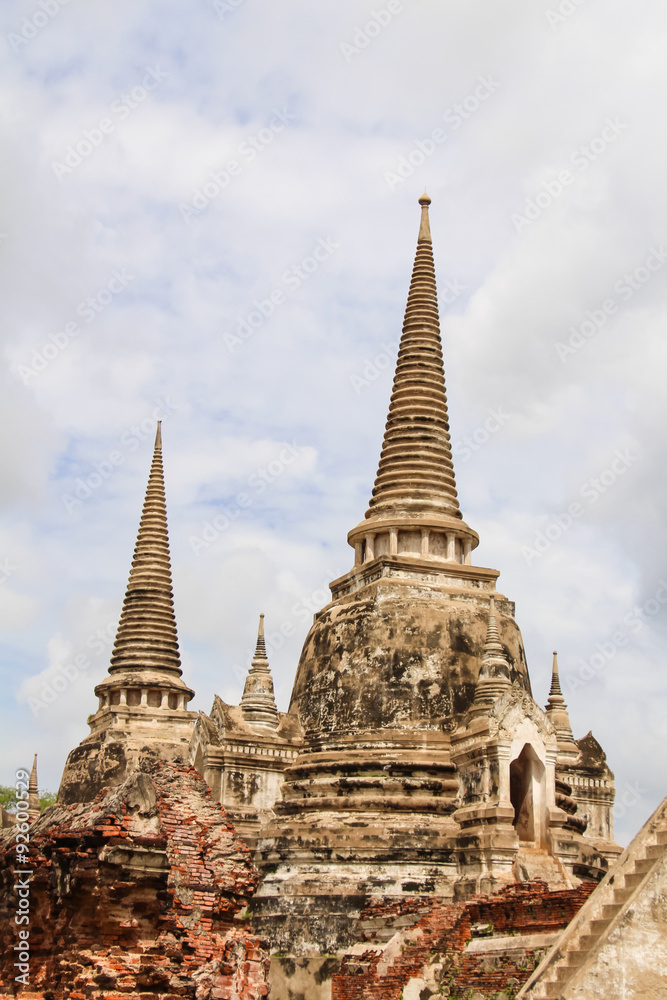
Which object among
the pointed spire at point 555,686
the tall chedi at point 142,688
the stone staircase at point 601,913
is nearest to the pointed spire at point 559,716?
the pointed spire at point 555,686

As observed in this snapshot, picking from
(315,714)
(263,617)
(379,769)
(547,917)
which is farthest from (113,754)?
(547,917)

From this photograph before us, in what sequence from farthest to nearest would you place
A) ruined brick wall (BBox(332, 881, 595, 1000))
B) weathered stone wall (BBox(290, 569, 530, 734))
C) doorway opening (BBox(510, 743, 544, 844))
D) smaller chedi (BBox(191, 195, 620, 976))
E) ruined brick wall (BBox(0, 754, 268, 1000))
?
weathered stone wall (BBox(290, 569, 530, 734)), doorway opening (BBox(510, 743, 544, 844)), smaller chedi (BBox(191, 195, 620, 976)), ruined brick wall (BBox(332, 881, 595, 1000)), ruined brick wall (BBox(0, 754, 268, 1000))

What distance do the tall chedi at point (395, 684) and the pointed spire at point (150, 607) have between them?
11.1 meters

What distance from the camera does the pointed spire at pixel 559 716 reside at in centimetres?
3575

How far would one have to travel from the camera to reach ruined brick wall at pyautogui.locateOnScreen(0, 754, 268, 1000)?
12.7 meters

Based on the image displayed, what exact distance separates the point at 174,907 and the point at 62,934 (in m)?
1.17

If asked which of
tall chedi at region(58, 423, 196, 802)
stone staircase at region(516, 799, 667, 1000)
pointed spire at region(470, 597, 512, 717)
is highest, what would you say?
tall chedi at region(58, 423, 196, 802)

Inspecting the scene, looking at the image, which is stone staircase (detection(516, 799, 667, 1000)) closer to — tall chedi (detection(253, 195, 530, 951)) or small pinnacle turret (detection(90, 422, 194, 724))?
tall chedi (detection(253, 195, 530, 951))

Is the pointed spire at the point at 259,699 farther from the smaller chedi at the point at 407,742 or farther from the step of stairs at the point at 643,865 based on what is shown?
the step of stairs at the point at 643,865

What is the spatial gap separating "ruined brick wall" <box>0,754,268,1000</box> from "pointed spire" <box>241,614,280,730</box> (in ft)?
56.7

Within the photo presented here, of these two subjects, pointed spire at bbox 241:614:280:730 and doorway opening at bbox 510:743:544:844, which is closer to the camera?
doorway opening at bbox 510:743:544:844

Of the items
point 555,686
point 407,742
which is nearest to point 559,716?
point 555,686

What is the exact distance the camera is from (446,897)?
2520 cm

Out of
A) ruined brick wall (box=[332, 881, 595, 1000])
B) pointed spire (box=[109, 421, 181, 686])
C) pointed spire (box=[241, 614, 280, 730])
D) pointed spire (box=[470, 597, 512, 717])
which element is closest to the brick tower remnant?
ruined brick wall (box=[332, 881, 595, 1000])
